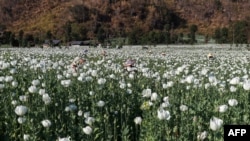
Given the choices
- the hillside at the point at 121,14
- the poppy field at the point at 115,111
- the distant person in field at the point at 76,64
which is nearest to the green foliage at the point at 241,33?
the hillside at the point at 121,14

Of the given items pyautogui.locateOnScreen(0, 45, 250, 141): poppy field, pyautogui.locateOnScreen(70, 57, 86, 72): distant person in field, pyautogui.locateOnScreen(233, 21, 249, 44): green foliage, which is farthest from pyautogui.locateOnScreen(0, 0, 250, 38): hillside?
pyautogui.locateOnScreen(0, 45, 250, 141): poppy field

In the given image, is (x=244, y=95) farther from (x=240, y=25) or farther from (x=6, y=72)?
(x=240, y=25)

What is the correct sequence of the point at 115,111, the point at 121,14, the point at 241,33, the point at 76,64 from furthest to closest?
the point at 121,14 → the point at 241,33 → the point at 76,64 → the point at 115,111

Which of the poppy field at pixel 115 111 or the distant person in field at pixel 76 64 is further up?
the distant person in field at pixel 76 64

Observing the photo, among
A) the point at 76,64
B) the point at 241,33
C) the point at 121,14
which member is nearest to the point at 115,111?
the point at 76,64

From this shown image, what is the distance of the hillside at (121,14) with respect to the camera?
138000 millimetres

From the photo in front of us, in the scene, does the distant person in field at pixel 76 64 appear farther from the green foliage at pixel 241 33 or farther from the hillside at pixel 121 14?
the hillside at pixel 121 14

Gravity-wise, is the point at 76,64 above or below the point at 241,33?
above

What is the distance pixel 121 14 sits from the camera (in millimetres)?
145875

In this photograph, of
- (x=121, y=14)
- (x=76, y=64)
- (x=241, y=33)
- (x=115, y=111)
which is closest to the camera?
(x=115, y=111)

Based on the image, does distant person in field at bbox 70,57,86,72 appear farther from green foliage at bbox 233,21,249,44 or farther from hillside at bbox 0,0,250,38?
hillside at bbox 0,0,250,38

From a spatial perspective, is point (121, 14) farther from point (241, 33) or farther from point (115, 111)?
point (115, 111)

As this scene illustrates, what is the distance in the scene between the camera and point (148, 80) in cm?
1230

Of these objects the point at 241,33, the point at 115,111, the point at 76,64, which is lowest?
the point at 241,33
